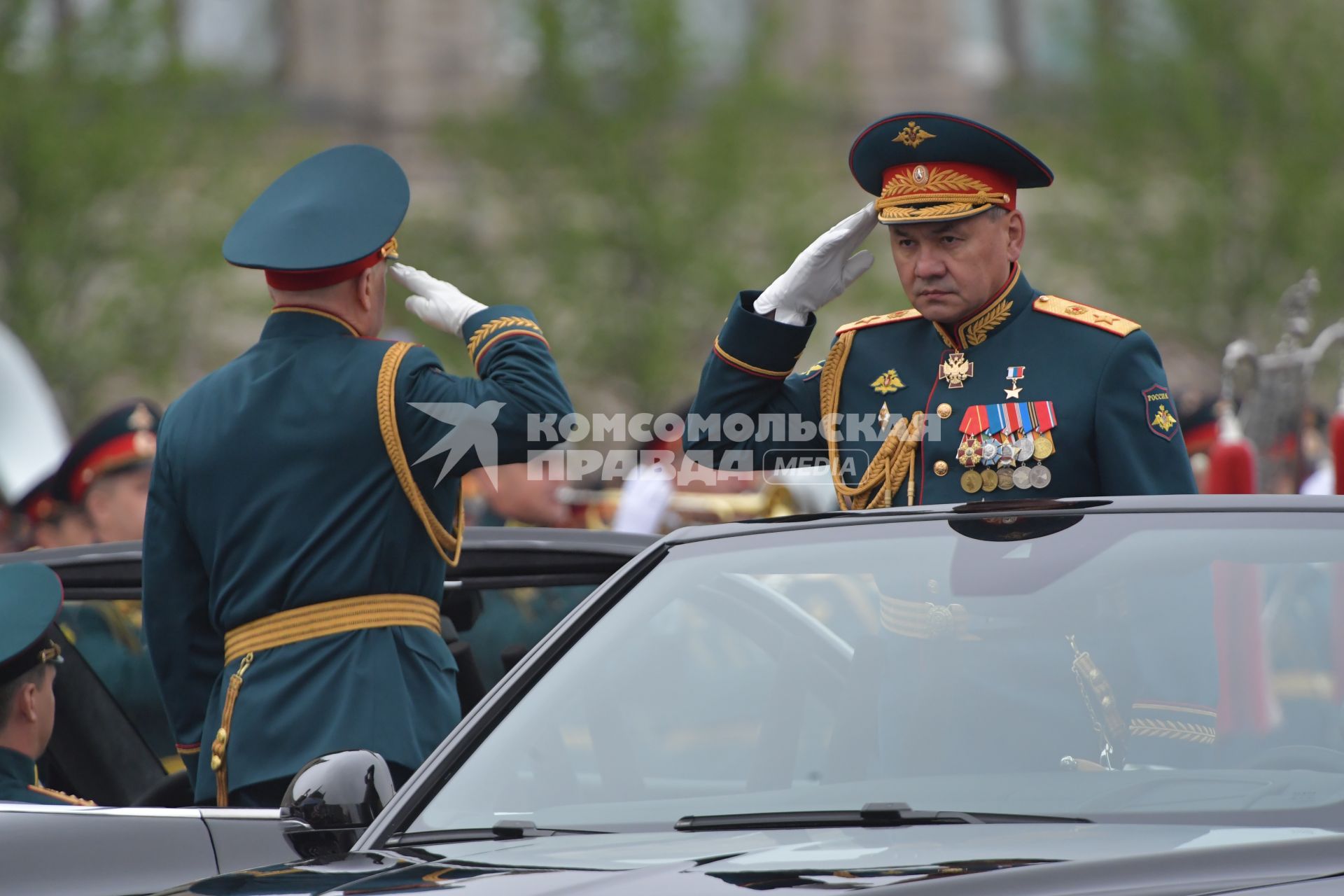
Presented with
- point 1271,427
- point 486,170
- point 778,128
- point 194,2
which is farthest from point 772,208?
point 1271,427

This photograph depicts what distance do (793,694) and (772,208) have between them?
63.1 feet

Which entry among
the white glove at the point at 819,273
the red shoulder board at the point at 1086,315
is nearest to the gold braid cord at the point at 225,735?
the white glove at the point at 819,273

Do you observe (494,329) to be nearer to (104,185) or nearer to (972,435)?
(972,435)

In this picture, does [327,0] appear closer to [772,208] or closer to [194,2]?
[194,2]

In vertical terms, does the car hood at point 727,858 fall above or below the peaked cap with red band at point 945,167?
below

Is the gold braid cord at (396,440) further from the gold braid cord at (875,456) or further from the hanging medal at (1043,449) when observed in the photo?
the hanging medal at (1043,449)

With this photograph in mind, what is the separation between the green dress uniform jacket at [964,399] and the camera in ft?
13.7

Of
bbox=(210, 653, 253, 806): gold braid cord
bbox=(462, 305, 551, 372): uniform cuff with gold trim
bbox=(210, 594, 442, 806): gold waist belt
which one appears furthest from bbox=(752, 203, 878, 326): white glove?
bbox=(210, 653, 253, 806): gold braid cord

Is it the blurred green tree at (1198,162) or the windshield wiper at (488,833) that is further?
the blurred green tree at (1198,162)

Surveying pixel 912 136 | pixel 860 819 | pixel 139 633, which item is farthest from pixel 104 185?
pixel 860 819

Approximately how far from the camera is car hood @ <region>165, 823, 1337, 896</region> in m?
2.53

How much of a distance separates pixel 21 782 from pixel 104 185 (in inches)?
644

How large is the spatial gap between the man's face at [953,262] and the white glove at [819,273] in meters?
0.10

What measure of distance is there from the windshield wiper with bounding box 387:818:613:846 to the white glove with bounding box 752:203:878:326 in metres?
1.73
